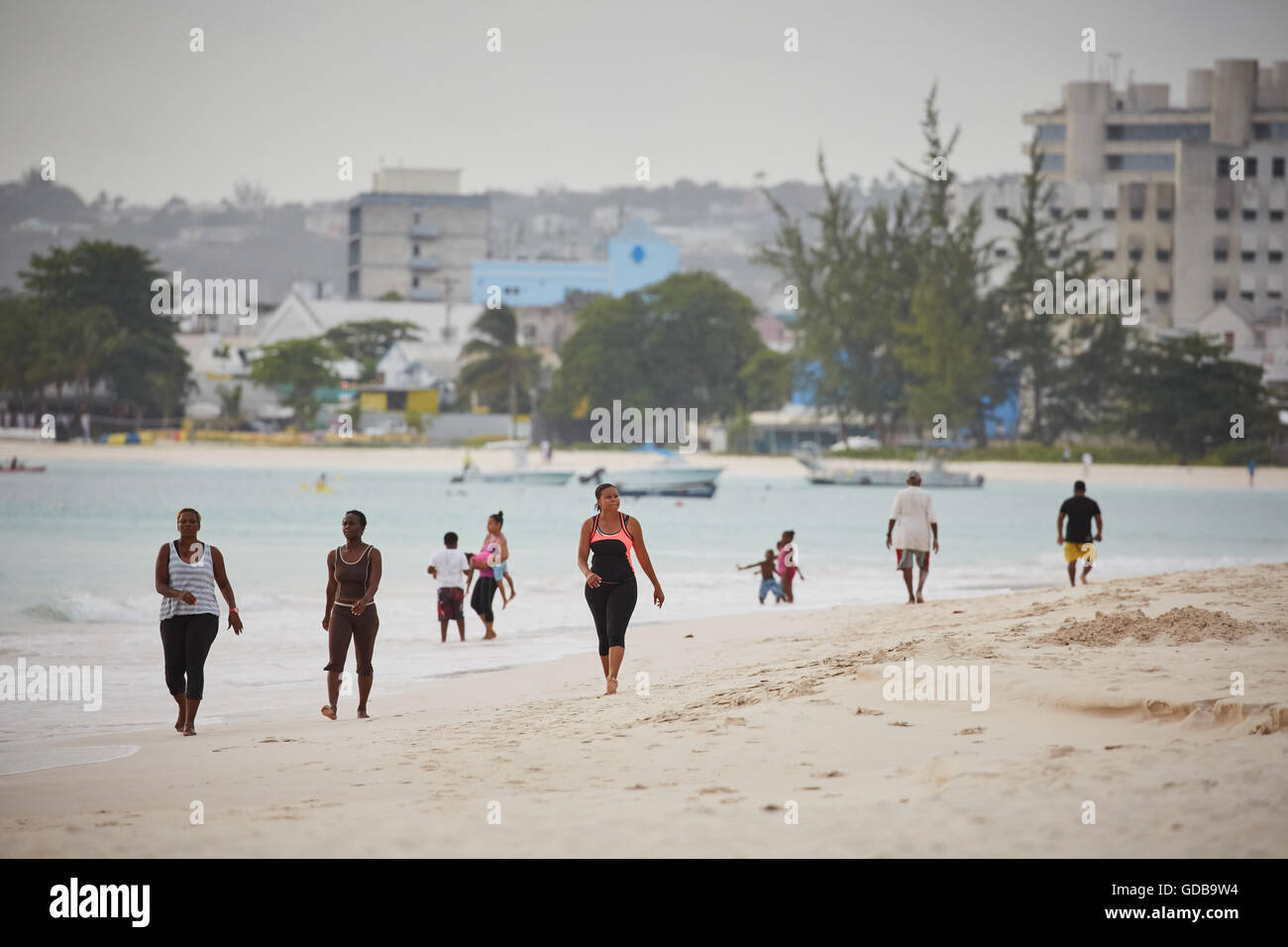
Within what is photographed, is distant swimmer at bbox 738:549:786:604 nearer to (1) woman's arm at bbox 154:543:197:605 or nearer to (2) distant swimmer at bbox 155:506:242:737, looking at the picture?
(2) distant swimmer at bbox 155:506:242:737

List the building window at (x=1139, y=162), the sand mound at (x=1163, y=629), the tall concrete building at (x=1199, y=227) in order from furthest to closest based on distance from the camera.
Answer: the building window at (x=1139, y=162) < the tall concrete building at (x=1199, y=227) < the sand mound at (x=1163, y=629)

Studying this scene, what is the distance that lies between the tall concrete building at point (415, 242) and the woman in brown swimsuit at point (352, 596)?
14245 cm

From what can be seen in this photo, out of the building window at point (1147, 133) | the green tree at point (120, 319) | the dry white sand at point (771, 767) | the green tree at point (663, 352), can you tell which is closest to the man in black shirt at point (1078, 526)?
the dry white sand at point (771, 767)

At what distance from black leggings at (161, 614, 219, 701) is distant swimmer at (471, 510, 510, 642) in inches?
226

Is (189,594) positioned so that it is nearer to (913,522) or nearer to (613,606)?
(613,606)

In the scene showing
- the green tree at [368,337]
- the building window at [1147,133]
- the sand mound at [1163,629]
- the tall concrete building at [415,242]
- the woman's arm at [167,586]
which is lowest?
the sand mound at [1163,629]

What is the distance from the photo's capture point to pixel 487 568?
15992 millimetres

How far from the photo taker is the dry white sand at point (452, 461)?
7481 cm

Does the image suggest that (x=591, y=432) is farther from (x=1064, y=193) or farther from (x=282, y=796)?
(x=282, y=796)

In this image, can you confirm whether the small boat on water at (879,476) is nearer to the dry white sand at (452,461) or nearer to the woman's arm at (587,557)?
the dry white sand at (452,461)

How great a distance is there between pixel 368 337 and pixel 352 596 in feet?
306

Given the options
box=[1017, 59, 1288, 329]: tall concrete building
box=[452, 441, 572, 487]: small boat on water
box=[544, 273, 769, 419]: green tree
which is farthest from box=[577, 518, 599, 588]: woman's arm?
box=[1017, 59, 1288, 329]: tall concrete building

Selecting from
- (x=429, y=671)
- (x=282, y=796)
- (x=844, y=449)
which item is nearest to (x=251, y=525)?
(x=429, y=671)
